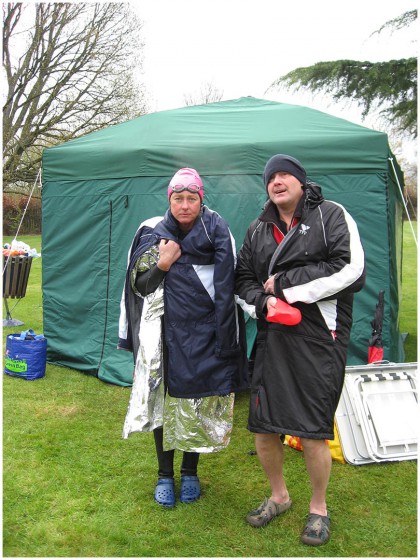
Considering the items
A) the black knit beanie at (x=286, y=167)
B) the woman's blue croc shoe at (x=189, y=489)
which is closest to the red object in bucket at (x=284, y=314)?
the black knit beanie at (x=286, y=167)

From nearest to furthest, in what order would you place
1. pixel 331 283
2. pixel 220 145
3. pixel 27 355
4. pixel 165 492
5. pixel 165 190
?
1. pixel 331 283
2. pixel 165 492
3. pixel 220 145
4. pixel 165 190
5. pixel 27 355

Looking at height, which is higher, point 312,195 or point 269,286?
point 312,195

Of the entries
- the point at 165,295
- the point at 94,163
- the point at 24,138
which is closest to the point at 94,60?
the point at 24,138

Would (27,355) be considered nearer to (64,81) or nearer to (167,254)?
(167,254)

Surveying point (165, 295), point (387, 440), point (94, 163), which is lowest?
point (387, 440)

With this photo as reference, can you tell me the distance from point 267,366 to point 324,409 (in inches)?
11.1

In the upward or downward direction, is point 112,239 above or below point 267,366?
above

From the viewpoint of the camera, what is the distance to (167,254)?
7.42 ft

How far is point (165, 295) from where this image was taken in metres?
2.34

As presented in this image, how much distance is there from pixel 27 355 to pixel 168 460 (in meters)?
2.36

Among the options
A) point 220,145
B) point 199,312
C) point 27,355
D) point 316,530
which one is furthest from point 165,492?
point 220,145

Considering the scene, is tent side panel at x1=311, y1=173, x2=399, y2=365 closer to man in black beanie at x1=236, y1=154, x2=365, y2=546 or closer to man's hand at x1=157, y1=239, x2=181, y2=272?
man in black beanie at x1=236, y1=154, x2=365, y2=546

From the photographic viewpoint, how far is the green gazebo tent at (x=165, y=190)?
154 inches

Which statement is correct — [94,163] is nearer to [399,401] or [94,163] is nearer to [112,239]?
[112,239]
